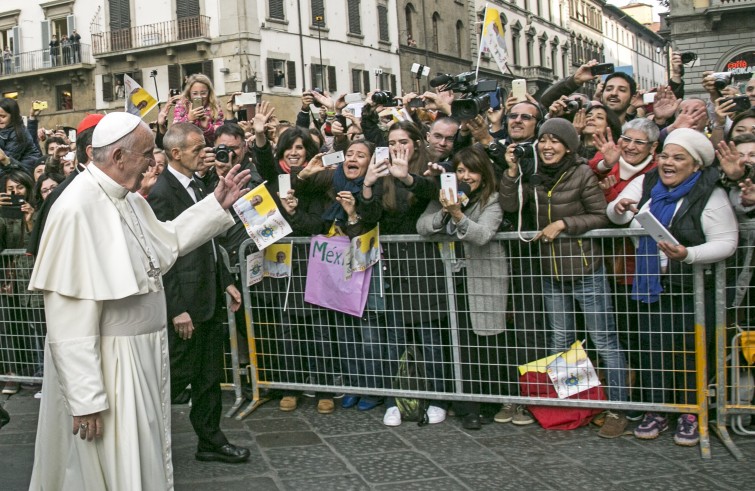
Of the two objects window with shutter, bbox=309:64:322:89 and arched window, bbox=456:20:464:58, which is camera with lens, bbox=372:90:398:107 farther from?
arched window, bbox=456:20:464:58

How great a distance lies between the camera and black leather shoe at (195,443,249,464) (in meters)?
A: 4.95

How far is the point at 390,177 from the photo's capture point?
5.66 metres

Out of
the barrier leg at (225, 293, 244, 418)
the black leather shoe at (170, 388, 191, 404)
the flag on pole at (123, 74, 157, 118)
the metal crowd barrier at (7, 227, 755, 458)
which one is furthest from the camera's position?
the flag on pole at (123, 74, 157, 118)

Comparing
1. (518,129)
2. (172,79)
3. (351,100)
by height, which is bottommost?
(518,129)

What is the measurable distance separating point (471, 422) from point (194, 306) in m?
2.01

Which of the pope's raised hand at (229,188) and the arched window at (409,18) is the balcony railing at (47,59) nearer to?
the arched window at (409,18)

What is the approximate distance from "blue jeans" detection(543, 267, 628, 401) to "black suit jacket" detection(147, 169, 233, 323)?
2.15 m

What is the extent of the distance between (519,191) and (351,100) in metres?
2.59

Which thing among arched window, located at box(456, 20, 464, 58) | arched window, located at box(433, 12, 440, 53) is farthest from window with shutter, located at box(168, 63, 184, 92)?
arched window, located at box(456, 20, 464, 58)

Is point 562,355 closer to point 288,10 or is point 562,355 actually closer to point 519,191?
point 519,191

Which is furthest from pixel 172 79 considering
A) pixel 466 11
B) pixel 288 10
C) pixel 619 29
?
pixel 619 29

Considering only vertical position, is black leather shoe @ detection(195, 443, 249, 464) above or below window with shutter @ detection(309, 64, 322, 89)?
below

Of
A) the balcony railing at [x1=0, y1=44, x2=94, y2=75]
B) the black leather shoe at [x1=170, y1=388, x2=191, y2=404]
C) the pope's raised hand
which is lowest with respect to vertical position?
the black leather shoe at [x1=170, y1=388, x2=191, y2=404]

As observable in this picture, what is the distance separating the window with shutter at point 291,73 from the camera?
35.7 metres
